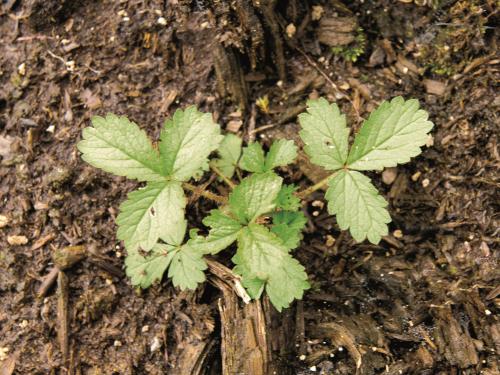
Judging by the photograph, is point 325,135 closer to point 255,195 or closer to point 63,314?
point 255,195

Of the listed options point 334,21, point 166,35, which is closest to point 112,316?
point 166,35

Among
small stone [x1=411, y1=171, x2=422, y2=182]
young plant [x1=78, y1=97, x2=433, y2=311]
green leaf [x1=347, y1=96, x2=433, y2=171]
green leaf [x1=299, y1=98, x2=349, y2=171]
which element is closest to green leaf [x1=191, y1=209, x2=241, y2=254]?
young plant [x1=78, y1=97, x2=433, y2=311]

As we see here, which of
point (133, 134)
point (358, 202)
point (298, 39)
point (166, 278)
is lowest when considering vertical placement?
point (166, 278)

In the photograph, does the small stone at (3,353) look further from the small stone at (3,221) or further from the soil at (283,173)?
the small stone at (3,221)

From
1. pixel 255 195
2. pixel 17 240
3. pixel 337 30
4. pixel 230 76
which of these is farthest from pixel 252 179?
pixel 17 240

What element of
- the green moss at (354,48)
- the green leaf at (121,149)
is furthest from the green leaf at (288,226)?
the green moss at (354,48)

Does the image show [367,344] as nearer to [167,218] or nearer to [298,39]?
[167,218]
